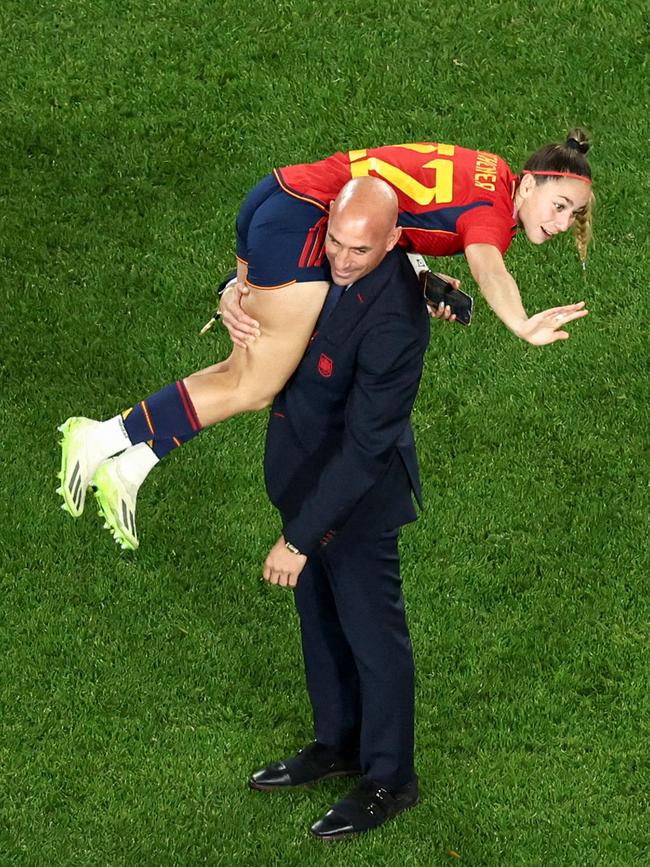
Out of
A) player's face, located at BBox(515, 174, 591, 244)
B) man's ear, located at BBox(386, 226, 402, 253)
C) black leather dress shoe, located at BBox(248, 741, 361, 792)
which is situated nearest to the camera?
man's ear, located at BBox(386, 226, 402, 253)

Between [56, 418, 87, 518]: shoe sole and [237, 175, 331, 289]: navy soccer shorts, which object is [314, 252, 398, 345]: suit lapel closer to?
[237, 175, 331, 289]: navy soccer shorts

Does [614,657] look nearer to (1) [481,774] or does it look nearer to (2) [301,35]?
(1) [481,774]

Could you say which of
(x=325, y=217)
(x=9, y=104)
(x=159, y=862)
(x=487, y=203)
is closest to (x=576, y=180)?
(x=487, y=203)

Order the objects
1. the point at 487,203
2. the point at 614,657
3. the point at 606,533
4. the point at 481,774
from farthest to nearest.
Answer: the point at 606,533
the point at 614,657
the point at 481,774
the point at 487,203

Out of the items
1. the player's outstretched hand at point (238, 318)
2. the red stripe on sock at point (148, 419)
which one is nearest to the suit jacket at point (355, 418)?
the player's outstretched hand at point (238, 318)

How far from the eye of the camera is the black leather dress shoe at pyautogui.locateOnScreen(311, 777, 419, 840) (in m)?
6.28

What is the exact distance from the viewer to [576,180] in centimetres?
595

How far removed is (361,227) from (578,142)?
3.97 feet

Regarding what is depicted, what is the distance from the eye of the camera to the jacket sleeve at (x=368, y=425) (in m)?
5.35

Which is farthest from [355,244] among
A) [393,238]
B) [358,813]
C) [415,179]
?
[358,813]

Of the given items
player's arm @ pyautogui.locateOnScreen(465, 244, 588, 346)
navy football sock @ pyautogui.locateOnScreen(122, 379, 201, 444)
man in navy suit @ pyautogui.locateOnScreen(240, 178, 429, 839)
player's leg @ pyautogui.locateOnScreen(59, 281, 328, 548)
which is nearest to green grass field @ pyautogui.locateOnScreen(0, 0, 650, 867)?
man in navy suit @ pyautogui.locateOnScreen(240, 178, 429, 839)

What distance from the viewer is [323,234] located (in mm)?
5863

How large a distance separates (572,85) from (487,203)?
4.14 meters

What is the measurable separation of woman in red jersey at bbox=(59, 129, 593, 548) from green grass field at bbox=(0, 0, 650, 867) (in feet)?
4.11
